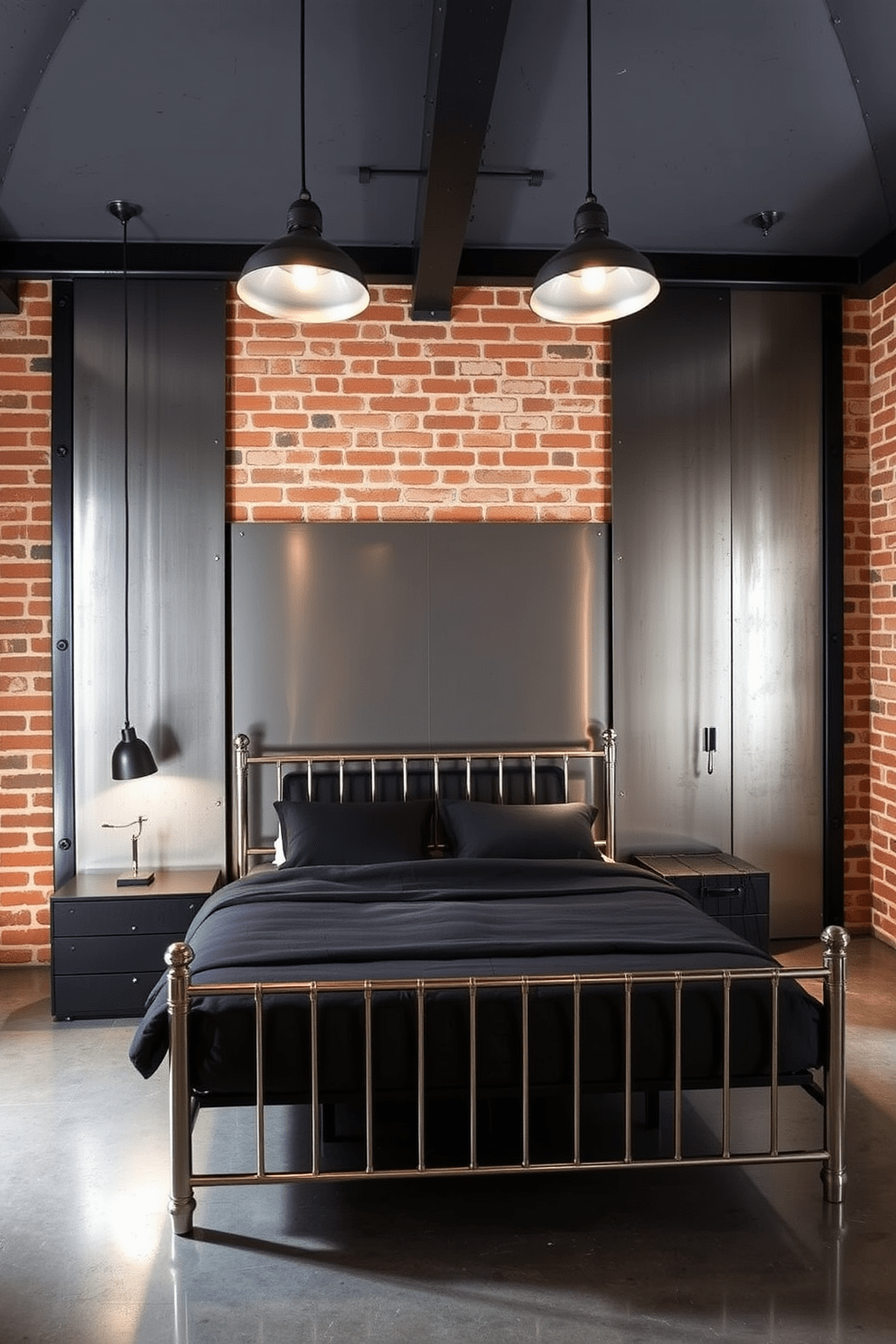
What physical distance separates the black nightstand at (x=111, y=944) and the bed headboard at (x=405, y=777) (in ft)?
1.75

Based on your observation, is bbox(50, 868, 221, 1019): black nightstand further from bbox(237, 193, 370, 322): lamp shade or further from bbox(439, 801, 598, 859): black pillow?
bbox(237, 193, 370, 322): lamp shade

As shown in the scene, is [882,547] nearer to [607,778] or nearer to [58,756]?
[607,778]

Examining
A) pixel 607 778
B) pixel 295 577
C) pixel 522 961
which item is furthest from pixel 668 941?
pixel 295 577

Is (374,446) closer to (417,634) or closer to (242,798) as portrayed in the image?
(417,634)

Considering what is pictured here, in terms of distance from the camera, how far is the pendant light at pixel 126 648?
4.31 meters

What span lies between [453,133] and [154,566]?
89.1 inches

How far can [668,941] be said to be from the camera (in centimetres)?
309

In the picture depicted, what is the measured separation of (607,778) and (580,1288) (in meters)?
2.62

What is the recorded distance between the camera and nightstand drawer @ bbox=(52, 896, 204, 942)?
415 cm

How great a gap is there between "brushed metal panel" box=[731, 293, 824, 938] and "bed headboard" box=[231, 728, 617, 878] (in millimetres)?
710

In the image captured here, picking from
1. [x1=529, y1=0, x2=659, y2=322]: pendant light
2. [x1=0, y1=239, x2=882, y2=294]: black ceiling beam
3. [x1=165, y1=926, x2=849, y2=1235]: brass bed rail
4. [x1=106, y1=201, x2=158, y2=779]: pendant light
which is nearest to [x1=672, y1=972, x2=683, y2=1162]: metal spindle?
[x1=165, y1=926, x2=849, y2=1235]: brass bed rail

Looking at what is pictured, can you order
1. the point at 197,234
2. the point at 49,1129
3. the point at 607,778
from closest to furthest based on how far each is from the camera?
the point at 49,1129, the point at 197,234, the point at 607,778

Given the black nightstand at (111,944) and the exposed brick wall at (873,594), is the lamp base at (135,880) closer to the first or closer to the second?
the black nightstand at (111,944)

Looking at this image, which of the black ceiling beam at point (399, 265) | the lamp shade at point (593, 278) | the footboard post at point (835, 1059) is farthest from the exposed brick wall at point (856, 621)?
the footboard post at point (835, 1059)
